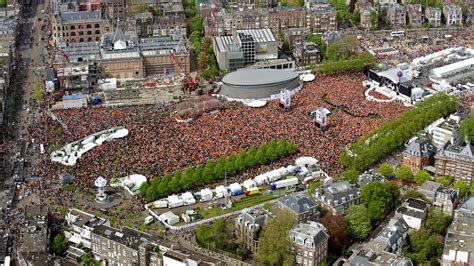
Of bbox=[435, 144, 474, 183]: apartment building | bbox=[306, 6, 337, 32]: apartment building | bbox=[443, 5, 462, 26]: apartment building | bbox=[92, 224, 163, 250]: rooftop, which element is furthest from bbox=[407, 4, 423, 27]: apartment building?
bbox=[92, 224, 163, 250]: rooftop

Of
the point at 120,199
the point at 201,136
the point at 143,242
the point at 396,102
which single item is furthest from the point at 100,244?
the point at 396,102

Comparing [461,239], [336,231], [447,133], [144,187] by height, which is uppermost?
[447,133]

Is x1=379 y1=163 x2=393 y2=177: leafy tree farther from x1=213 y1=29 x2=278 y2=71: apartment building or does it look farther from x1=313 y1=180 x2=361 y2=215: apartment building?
x1=213 y1=29 x2=278 y2=71: apartment building

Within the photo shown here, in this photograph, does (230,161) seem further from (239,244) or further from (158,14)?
(158,14)

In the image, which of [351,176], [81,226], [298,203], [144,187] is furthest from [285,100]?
[81,226]

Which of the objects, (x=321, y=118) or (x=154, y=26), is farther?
(x=154, y=26)

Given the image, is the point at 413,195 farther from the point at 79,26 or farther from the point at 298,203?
the point at 79,26
